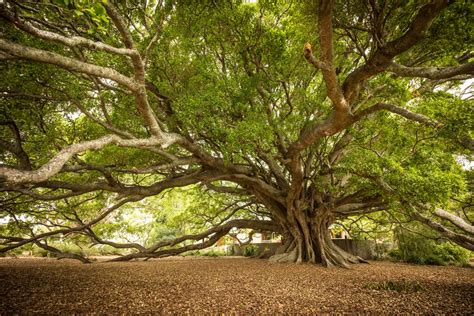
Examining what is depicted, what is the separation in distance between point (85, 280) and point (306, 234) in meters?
6.68

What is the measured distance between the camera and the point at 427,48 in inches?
167

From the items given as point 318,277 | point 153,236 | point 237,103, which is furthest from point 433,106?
point 153,236

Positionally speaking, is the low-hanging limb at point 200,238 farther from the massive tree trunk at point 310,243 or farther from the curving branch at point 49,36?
the curving branch at point 49,36

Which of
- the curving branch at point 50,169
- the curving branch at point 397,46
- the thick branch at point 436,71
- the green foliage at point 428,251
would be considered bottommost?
the green foliage at point 428,251

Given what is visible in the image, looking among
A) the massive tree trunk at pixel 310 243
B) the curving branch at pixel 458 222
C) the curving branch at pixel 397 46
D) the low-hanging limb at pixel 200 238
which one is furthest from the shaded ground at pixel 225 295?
the low-hanging limb at pixel 200 238

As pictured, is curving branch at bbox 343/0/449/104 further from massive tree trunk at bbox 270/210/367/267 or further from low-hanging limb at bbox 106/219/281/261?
low-hanging limb at bbox 106/219/281/261

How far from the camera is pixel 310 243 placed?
28.9ft

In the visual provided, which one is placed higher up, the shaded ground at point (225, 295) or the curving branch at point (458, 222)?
the curving branch at point (458, 222)

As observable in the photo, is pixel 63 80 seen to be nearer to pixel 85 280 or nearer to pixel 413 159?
pixel 85 280

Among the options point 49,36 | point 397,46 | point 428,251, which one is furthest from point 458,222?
point 49,36

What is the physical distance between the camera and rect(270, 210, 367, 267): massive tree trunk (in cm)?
843

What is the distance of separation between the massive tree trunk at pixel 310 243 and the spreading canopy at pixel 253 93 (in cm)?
12

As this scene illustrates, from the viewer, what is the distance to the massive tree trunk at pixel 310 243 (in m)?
8.43

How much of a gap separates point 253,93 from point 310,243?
18.8 feet
